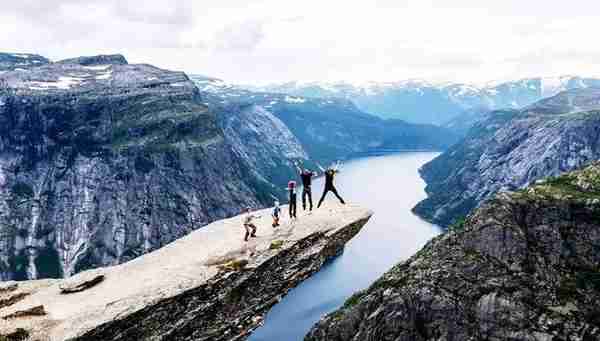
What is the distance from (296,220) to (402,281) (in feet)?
245

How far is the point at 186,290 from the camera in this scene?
3406 centimetres

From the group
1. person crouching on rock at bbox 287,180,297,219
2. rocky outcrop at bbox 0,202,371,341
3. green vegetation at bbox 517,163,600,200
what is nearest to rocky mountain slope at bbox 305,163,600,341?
green vegetation at bbox 517,163,600,200

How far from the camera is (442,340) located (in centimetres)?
10262

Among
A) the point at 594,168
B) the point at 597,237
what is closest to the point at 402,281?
the point at 597,237

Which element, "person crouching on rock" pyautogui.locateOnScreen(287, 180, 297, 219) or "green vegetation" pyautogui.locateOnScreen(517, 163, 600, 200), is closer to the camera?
"person crouching on rock" pyautogui.locateOnScreen(287, 180, 297, 219)

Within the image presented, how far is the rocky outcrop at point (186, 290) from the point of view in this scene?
1262 inches

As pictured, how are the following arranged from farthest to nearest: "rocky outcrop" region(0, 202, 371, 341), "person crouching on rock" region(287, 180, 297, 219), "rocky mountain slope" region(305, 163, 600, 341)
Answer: "rocky mountain slope" region(305, 163, 600, 341) → "person crouching on rock" region(287, 180, 297, 219) → "rocky outcrop" region(0, 202, 371, 341)

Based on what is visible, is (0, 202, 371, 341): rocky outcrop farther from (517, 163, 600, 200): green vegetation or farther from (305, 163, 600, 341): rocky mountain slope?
(517, 163, 600, 200): green vegetation

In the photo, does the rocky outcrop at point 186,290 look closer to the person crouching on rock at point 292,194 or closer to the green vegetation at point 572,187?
the person crouching on rock at point 292,194

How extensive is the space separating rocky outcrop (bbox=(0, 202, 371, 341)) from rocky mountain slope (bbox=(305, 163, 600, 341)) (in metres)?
68.5

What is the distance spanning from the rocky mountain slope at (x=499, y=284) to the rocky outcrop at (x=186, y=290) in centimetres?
6847

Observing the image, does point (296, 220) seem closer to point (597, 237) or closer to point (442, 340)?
point (442, 340)

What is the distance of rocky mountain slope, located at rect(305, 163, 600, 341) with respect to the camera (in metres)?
98.7

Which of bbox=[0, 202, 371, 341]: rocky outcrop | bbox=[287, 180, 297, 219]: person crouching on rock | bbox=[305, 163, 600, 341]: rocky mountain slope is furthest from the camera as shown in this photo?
bbox=[305, 163, 600, 341]: rocky mountain slope
